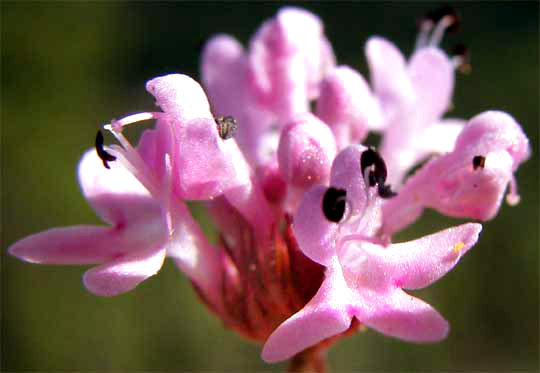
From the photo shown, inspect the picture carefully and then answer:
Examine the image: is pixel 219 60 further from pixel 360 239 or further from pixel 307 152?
pixel 360 239

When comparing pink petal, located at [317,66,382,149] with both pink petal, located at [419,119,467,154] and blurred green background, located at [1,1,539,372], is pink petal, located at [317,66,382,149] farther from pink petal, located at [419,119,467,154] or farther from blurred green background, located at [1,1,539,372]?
blurred green background, located at [1,1,539,372]

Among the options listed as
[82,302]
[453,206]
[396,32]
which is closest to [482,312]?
[82,302]

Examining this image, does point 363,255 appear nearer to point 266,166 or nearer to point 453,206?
point 453,206

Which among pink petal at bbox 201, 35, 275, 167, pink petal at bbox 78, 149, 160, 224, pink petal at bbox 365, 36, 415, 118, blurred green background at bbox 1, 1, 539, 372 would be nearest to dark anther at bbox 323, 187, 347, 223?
pink petal at bbox 78, 149, 160, 224

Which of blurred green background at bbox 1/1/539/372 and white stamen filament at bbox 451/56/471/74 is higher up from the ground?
white stamen filament at bbox 451/56/471/74

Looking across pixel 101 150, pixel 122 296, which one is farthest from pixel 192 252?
pixel 122 296

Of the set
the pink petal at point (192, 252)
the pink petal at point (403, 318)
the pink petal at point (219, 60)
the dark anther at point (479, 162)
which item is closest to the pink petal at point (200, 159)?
the pink petal at point (192, 252)

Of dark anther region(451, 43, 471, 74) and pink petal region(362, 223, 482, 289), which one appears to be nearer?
pink petal region(362, 223, 482, 289)
